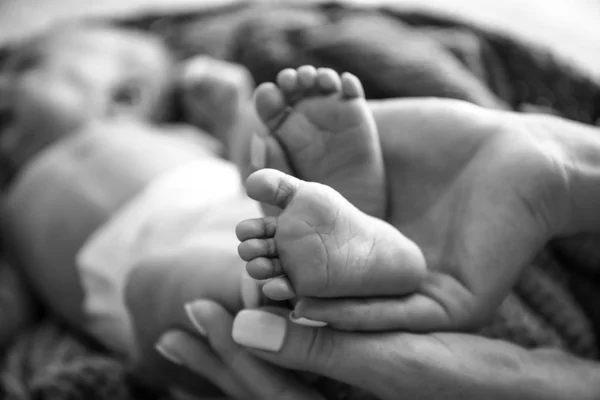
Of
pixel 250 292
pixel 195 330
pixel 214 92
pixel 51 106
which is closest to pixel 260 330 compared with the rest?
pixel 250 292

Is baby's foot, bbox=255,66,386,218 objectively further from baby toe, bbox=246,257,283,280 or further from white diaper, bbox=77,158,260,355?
white diaper, bbox=77,158,260,355

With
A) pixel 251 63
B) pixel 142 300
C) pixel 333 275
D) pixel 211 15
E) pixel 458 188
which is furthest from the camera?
pixel 211 15

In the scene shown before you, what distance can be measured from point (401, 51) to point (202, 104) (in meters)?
0.42

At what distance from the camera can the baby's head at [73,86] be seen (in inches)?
36.9

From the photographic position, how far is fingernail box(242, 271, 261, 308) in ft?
1.44

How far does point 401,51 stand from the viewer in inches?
26.0

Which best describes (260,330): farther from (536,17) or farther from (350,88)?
(536,17)

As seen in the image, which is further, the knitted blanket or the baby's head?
the baby's head

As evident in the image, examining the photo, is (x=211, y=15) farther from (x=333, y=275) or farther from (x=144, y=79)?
(x=333, y=275)

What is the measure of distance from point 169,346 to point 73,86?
2.03ft

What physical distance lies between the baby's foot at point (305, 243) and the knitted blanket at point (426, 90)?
174 millimetres

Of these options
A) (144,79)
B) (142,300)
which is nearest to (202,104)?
(144,79)

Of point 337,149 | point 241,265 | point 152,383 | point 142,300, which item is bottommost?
point 152,383

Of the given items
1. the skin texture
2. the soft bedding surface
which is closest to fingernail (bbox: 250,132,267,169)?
the skin texture
